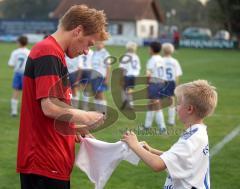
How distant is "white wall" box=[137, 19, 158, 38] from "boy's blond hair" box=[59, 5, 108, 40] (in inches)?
2708

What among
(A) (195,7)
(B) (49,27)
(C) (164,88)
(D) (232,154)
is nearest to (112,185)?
(D) (232,154)

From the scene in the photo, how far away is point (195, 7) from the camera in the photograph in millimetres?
110500

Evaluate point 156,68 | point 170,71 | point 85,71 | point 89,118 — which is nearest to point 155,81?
point 156,68

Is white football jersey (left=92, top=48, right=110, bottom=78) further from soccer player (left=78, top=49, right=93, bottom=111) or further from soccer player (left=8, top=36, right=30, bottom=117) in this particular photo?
soccer player (left=8, top=36, right=30, bottom=117)

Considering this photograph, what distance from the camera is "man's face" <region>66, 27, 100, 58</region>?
358cm

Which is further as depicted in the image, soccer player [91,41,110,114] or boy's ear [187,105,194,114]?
soccer player [91,41,110,114]

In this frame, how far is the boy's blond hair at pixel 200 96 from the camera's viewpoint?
11.6 ft

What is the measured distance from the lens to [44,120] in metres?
3.62

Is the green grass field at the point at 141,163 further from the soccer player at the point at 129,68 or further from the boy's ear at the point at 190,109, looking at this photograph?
the boy's ear at the point at 190,109

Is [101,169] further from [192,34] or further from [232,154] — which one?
[192,34]

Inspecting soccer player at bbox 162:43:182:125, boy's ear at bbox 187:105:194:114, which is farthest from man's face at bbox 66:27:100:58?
soccer player at bbox 162:43:182:125

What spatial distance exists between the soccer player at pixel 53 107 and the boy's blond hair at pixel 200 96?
2.10 ft

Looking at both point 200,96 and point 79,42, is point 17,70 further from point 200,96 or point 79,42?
point 200,96

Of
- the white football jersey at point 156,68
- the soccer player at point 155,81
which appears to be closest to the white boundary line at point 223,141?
the soccer player at point 155,81
